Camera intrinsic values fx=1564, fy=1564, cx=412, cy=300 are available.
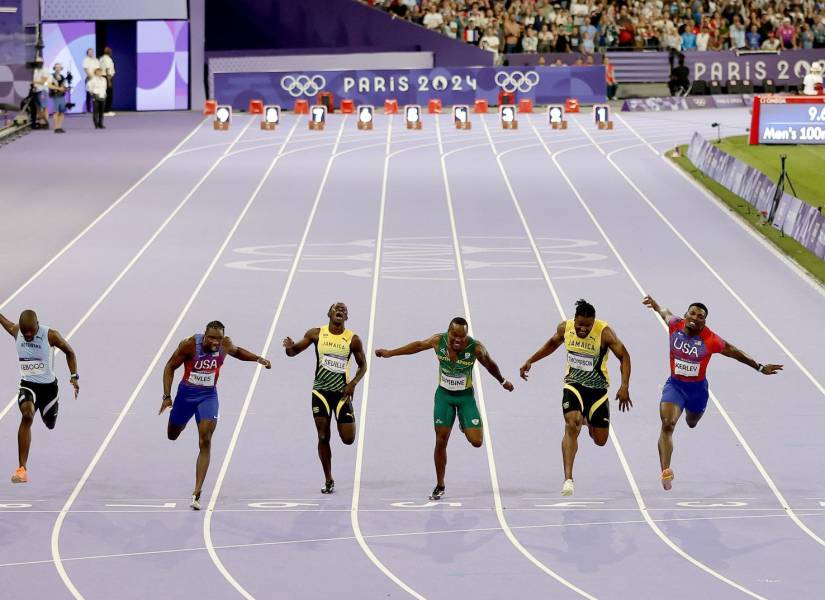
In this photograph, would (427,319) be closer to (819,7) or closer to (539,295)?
(539,295)

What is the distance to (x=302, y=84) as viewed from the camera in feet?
142

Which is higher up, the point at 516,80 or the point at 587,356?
the point at 516,80

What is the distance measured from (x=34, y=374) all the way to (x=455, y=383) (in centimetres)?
371

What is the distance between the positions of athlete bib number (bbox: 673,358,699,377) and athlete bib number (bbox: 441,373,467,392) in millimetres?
1833

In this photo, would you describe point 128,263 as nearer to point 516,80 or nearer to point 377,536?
point 377,536

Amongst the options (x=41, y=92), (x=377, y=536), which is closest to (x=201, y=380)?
(x=377, y=536)

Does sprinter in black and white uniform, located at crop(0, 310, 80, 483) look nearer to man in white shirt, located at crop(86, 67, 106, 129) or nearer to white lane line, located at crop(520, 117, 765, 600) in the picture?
white lane line, located at crop(520, 117, 765, 600)

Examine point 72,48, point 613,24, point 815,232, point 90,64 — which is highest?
point 613,24

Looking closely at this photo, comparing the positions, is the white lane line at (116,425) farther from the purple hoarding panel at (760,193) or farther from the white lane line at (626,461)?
the purple hoarding panel at (760,193)

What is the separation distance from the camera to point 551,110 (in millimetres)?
40312

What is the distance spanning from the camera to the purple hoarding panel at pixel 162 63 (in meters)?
44.7

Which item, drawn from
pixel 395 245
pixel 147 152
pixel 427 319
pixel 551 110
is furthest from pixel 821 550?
pixel 551 110

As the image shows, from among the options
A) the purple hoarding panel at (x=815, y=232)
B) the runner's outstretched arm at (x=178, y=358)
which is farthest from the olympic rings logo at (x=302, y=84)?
the runner's outstretched arm at (x=178, y=358)

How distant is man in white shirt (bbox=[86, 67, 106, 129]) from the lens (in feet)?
128
